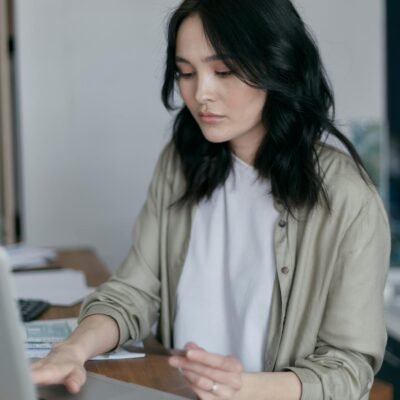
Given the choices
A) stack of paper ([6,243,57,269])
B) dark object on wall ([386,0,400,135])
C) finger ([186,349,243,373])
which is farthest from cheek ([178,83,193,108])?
dark object on wall ([386,0,400,135])

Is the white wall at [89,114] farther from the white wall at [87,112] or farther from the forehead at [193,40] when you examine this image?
the forehead at [193,40]

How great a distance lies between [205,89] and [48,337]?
566 mm

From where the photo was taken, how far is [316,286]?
146 centimetres

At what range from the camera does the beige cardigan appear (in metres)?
1.36

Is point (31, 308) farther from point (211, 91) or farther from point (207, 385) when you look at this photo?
point (207, 385)

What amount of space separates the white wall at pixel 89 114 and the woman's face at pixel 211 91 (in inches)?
67.9

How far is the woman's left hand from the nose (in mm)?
543

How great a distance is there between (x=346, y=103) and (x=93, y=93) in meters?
1.14

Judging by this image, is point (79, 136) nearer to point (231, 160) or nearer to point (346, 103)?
point (346, 103)

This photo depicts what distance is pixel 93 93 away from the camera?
10.7ft

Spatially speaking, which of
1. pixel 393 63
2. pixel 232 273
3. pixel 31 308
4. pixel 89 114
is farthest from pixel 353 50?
pixel 31 308

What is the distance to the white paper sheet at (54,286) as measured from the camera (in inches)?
74.8

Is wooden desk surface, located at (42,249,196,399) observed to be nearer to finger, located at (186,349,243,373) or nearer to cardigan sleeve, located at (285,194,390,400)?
finger, located at (186,349,243,373)

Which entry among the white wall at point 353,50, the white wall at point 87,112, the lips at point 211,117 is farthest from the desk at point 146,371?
the white wall at point 353,50
